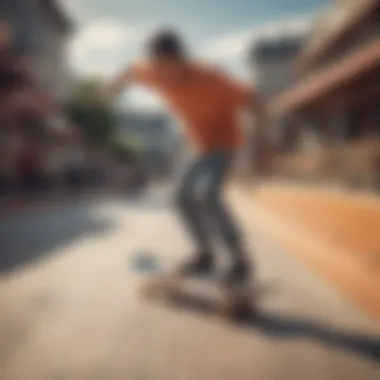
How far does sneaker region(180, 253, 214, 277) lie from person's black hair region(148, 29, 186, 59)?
2.62ft

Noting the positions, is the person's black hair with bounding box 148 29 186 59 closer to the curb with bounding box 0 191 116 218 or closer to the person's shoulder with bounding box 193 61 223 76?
the person's shoulder with bounding box 193 61 223 76

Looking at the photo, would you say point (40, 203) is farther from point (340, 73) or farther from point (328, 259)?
point (340, 73)

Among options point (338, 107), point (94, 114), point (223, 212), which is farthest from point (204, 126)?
point (338, 107)

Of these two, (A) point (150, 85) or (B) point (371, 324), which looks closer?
(A) point (150, 85)

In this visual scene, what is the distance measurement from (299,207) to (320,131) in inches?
16.6

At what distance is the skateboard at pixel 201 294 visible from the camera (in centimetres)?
224

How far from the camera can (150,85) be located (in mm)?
1941

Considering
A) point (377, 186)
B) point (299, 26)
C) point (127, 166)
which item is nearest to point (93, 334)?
point (127, 166)

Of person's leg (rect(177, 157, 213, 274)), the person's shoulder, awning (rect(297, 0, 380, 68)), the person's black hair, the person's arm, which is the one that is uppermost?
awning (rect(297, 0, 380, 68))

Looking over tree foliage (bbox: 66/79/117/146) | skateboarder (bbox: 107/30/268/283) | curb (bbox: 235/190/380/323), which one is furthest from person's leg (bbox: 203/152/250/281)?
tree foliage (bbox: 66/79/117/146)

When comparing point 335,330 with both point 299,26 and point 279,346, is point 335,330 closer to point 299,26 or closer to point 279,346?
point 279,346

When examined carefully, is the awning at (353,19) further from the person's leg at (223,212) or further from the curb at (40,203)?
the curb at (40,203)

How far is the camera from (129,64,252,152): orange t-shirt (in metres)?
1.90

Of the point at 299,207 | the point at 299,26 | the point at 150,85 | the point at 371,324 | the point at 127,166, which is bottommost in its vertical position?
the point at 371,324
